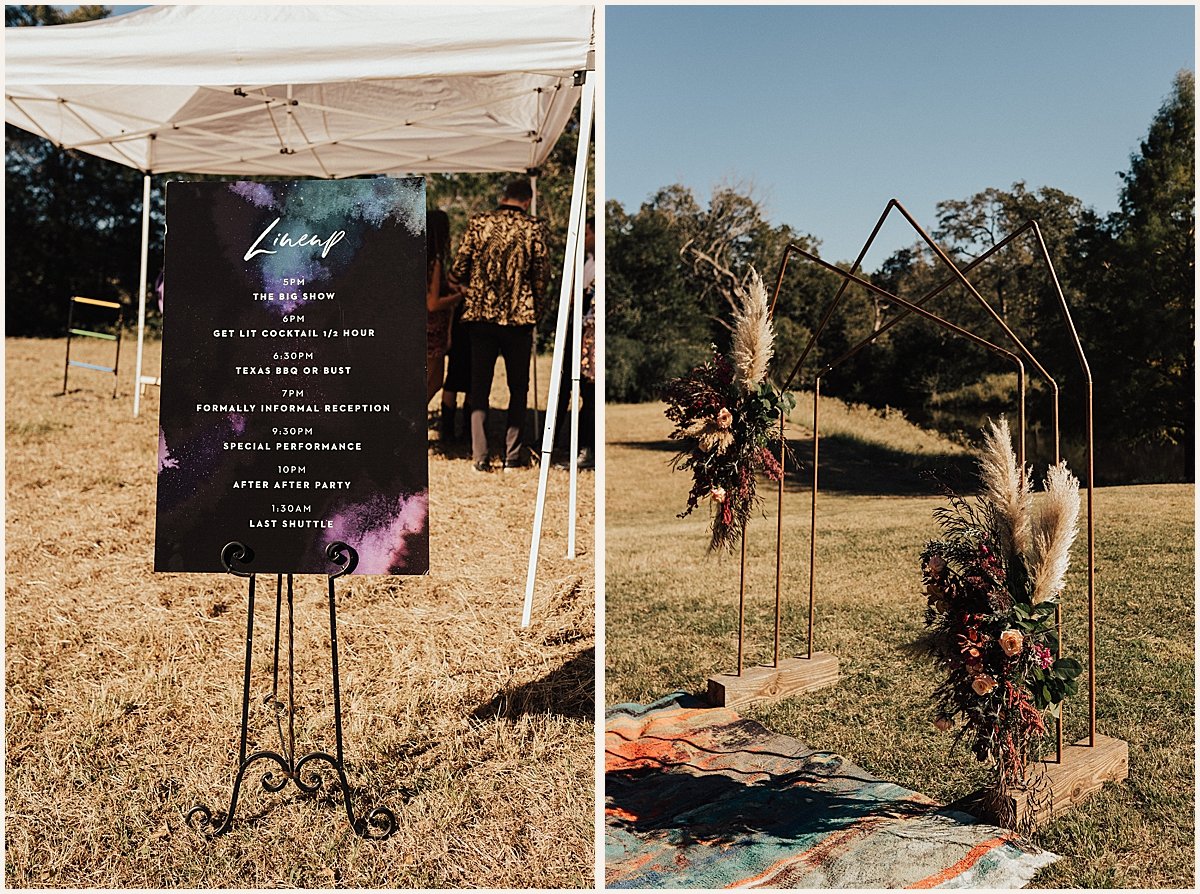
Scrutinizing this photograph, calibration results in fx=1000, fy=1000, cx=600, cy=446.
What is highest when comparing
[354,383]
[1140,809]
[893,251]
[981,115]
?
[981,115]

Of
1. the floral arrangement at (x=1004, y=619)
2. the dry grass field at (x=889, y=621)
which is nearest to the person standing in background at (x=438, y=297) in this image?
the dry grass field at (x=889, y=621)

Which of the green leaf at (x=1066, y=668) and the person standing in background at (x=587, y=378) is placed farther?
the person standing in background at (x=587, y=378)

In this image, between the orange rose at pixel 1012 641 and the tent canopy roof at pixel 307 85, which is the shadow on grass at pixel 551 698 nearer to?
the orange rose at pixel 1012 641

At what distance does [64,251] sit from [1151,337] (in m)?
14.7

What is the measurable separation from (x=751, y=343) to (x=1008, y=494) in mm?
1219

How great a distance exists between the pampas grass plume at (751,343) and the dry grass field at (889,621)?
1.37 m

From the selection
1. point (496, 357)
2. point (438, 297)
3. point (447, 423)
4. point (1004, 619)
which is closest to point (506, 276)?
point (496, 357)

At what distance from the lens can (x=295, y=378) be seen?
2.62 metres

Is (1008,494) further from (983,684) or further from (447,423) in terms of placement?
(447,423)

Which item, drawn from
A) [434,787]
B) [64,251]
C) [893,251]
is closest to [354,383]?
[434,787]

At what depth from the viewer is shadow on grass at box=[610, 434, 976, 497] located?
1005 centimetres

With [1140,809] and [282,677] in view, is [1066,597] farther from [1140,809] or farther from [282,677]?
[282,677]

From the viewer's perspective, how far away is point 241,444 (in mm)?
2613

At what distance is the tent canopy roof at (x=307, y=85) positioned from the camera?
3.14m
